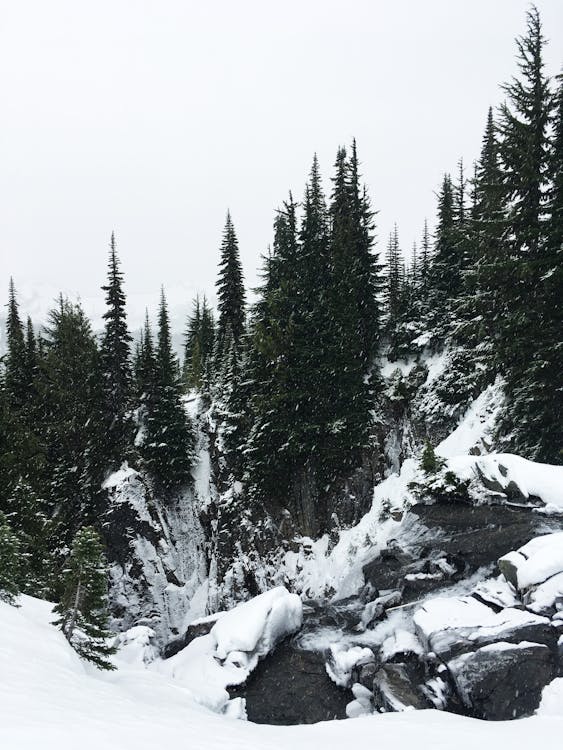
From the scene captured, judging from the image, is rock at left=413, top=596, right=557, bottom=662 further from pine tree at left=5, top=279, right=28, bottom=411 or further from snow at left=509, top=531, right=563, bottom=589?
pine tree at left=5, top=279, right=28, bottom=411

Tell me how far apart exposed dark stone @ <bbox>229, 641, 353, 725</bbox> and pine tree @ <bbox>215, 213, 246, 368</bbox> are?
27235 mm

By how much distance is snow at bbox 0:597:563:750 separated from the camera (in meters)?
5.41

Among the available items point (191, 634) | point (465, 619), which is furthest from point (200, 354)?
point (465, 619)

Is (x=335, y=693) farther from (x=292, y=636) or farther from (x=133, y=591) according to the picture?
(x=133, y=591)

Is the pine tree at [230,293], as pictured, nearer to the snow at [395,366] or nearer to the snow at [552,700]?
the snow at [395,366]

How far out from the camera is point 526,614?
10.5 metres

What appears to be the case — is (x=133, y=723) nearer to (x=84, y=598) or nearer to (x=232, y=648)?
(x=84, y=598)

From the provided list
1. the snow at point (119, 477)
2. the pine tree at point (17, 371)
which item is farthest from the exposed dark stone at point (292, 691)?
the pine tree at point (17, 371)

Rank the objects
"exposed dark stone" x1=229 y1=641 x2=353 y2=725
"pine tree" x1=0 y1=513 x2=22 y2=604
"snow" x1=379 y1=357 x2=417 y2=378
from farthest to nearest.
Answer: "snow" x1=379 y1=357 x2=417 y2=378 < "pine tree" x1=0 y1=513 x2=22 y2=604 < "exposed dark stone" x1=229 y1=641 x2=353 y2=725

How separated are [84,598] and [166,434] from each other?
78.1ft

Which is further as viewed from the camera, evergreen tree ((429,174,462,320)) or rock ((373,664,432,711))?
evergreen tree ((429,174,462,320))

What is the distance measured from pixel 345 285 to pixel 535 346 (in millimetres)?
14739

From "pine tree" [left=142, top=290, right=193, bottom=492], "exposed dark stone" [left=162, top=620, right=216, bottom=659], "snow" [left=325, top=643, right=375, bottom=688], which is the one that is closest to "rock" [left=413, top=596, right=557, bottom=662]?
"snow" [left=325, top=643, right=375, bottom=688]

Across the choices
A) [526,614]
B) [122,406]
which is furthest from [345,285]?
[526,614]
